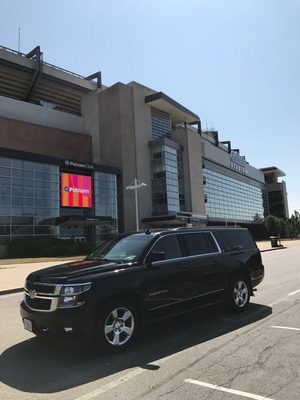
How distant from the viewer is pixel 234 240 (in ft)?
30.2

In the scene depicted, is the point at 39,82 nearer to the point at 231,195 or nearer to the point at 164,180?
the point at 164,180

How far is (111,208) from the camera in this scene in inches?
2188

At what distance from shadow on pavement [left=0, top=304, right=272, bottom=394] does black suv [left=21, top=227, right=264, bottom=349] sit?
12.5 inches

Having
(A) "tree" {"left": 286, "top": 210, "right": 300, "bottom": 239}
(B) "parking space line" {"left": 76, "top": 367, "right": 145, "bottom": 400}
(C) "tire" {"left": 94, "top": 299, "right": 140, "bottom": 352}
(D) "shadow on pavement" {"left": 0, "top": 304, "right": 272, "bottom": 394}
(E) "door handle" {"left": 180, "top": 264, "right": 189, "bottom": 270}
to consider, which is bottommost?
(B) "parking space line" {"left": 76, "top": 367, "right": 145, "bottom": 400}

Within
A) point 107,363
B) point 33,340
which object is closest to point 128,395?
point 107,363

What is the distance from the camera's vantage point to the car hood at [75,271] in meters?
5.93

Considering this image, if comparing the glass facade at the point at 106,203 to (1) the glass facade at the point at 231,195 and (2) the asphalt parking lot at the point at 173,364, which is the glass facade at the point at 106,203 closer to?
(1) the glass facade at the point at 231,195

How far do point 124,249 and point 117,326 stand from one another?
158 cm

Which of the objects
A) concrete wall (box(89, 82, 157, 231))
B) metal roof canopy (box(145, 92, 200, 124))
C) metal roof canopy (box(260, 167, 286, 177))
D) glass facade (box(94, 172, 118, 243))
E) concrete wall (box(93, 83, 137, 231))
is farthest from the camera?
metal roof canopy (box(260, 167, 286, 177))

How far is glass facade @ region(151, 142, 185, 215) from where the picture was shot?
62.6 metres

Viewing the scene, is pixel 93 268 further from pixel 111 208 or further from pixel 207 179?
pixel 207 179

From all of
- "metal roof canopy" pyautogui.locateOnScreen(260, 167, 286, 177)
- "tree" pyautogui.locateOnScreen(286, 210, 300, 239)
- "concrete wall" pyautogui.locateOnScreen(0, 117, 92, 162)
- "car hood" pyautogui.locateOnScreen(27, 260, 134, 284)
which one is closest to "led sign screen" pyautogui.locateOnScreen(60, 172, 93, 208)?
"concrete wall" pyautogui.locateOnScreen(0, 117, 92, 162)

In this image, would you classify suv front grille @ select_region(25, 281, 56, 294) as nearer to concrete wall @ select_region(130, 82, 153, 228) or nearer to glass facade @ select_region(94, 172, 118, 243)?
glass facade @ select_region(94, 172, 118, 243)

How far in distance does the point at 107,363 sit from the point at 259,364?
2.02 meters
